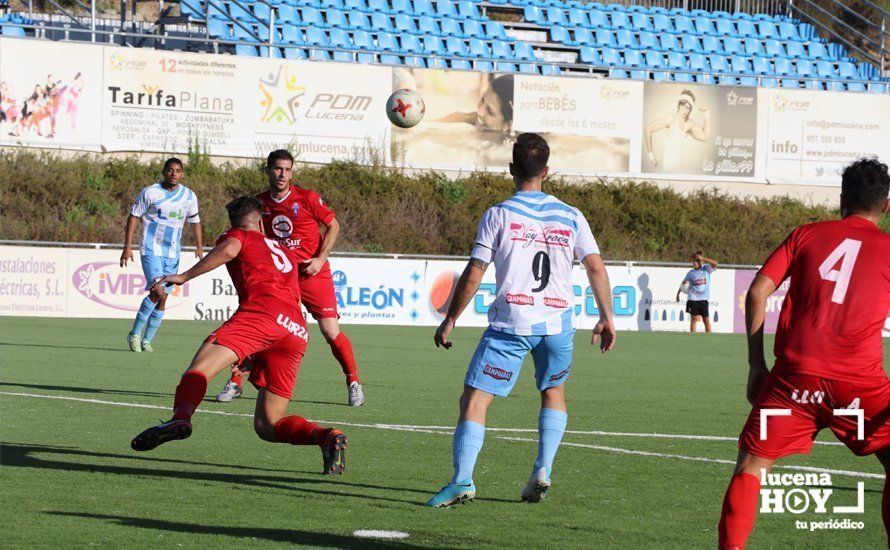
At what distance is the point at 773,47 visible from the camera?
4103cm

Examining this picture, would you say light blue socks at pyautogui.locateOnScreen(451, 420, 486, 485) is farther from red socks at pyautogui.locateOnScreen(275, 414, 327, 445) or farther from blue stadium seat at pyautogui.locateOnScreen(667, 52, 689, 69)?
blue stadium seat at pyautogui.locateOnScreen(667, 52, 689, 69)

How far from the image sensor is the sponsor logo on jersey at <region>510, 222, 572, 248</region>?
6.67 meters

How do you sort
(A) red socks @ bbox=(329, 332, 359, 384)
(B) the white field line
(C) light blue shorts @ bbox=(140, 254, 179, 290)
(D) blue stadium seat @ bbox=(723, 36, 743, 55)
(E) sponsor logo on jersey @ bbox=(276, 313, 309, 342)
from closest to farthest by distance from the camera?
1. (E) sponsor logo on jersey @ bbox=(276, 313, 309, 342)
2. (B) the white field line
3. (A) red socks @ bbox=(329, 332, 359, 384)
4. (C) light blue shorts @ bbox=(140, 254, 179, 290)
5. (D) blue stadium seat @ bbox=(723, 36, 743, 55)

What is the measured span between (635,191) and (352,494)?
3026 cm

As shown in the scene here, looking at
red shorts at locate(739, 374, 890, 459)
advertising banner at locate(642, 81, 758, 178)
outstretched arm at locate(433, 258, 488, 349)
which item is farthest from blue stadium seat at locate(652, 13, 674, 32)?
red shorts at locate(739, 374, 890, 459)

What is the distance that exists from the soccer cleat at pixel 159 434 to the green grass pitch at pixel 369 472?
0.27 m

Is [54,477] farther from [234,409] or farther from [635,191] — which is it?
[635,191]

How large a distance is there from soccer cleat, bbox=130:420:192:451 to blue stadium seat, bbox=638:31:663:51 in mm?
34155

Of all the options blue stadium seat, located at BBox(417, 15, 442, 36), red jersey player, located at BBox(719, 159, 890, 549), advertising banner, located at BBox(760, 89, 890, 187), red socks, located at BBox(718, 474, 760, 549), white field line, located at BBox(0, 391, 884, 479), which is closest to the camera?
red socks, located at BBox(718, 474, 760, 549)

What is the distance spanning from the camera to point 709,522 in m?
6.40

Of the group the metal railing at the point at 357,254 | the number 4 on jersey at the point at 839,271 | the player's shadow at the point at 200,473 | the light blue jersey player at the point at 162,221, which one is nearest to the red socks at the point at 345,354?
the player's shadow at the point at 200,473

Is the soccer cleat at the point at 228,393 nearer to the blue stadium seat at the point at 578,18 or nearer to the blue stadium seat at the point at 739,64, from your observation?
the blue stadium seat at the point at 578,18

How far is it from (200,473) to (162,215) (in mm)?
8722

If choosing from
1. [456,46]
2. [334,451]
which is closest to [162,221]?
[334,451]
